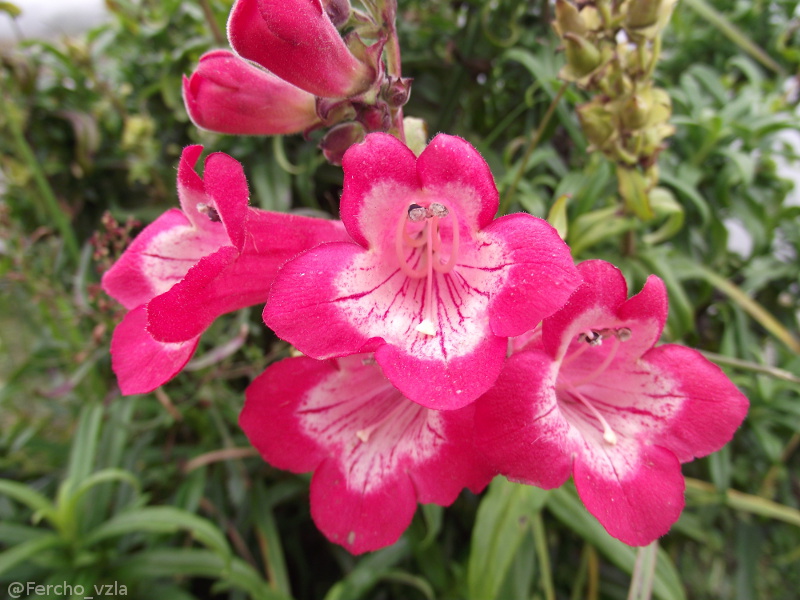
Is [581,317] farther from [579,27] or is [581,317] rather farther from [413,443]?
[579,27]

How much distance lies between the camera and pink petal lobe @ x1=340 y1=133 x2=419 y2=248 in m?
0.43

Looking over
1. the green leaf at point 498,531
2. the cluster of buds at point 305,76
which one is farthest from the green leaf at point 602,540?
the cluster of buds at point 305,76

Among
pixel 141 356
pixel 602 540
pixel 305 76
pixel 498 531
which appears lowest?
pixel 602 540

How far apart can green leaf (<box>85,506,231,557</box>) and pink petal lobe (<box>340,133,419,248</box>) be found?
621mm

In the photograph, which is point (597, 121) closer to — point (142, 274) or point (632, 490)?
point (632, 490)

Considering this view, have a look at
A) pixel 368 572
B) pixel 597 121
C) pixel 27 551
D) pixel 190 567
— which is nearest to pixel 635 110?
pixel 597 121

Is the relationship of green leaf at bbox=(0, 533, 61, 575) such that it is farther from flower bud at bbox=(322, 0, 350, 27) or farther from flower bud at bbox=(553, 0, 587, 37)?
flower bud at bbox=(553, 0, 587, 37)

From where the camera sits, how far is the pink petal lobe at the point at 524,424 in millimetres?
414

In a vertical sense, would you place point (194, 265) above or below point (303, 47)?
below

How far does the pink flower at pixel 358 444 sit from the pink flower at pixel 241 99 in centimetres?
26

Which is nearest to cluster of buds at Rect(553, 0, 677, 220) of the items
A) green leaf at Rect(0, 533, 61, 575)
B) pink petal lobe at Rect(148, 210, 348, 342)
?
pink petal lobe at Rect(148, 210, 348, 342)

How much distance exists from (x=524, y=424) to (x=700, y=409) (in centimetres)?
19

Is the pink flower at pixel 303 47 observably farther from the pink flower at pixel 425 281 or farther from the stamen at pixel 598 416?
the stamen at pixel 598 416

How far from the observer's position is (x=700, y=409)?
1.55 ft
